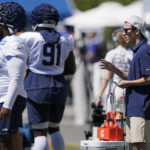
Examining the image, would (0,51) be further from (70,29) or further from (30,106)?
(70,29)

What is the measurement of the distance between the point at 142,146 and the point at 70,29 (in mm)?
12548

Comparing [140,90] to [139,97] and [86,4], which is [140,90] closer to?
[139,97]

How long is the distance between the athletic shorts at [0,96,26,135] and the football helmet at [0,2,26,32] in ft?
2.40

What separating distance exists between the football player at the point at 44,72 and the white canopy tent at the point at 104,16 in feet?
33.9

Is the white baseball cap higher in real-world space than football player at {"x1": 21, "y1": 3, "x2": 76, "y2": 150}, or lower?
higher

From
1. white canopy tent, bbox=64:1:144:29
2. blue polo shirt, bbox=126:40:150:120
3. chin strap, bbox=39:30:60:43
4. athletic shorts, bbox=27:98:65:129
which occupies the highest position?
white canopy tent, bbox=64:1:144:29

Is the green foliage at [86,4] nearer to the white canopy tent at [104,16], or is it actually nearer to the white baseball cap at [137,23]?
the white canopy tent at [104,16]

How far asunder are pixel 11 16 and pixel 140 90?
1481 millimetres

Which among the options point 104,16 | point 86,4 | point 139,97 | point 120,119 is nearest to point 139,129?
point 139,97

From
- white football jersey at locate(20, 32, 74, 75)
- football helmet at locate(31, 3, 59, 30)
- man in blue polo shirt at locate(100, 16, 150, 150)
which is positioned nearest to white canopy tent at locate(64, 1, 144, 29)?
football helmet at locate(31, 3, 59, 30)

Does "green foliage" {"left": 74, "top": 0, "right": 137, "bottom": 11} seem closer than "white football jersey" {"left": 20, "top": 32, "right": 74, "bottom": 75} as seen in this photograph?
No

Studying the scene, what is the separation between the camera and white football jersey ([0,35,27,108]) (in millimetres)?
5488

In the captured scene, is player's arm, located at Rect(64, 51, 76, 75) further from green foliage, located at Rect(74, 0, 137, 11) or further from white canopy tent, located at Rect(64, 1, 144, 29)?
green foliage, located at Rect(74, 0, 137, 11)

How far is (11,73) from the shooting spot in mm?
5492
